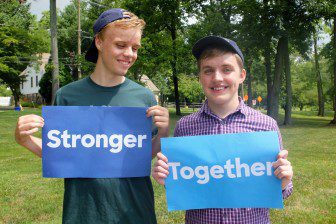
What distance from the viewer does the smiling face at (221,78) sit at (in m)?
2.36

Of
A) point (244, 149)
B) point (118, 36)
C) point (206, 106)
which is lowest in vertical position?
point (244, 149)

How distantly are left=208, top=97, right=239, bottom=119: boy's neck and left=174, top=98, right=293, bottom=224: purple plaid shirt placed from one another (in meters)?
0.02

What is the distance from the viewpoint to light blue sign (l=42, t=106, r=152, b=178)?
2.51 meters

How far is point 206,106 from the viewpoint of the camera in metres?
2.52

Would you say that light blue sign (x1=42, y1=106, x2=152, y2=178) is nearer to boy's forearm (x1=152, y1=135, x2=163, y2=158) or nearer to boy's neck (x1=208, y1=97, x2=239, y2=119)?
boy's forearm (x1=152, y1=135, x2=163, y2=158)

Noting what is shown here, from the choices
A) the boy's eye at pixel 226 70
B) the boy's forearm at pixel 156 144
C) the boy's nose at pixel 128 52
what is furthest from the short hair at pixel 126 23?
the boy's forearm at pixel 156 144

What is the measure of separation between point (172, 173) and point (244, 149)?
465 millimetres

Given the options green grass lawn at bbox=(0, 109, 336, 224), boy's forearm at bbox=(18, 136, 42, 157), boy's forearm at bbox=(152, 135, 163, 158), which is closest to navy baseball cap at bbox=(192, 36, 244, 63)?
boy's forearm at bbox=(152, 135, 163, 158)

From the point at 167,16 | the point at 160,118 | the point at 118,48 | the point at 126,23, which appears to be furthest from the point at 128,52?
the point at 167,16

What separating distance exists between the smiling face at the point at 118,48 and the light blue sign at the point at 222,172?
570 mm

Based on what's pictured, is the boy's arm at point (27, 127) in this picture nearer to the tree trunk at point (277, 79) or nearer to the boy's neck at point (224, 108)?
the boy's neck at point (224, 108)

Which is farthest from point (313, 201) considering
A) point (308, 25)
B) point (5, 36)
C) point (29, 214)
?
point (5, 36)

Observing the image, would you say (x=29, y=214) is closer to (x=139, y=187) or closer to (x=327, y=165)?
(x=139, y=187)

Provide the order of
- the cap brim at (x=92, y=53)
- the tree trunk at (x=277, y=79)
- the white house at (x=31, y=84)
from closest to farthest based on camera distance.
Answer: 1. the cap brim at (x=92, y=53)
2. the tree trunk at (x=277, y=79)
3. the white house at (x=31, y=84)
